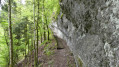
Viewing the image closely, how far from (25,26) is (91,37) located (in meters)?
12.3

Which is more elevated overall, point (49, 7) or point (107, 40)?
point (49, 7)

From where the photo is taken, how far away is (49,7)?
9.48 meters

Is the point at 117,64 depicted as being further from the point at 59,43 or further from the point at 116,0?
the point at 59,43

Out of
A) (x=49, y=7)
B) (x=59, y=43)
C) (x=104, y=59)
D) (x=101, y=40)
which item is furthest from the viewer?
(x=59, y=43)

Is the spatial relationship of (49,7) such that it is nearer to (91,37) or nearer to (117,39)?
(91,37)

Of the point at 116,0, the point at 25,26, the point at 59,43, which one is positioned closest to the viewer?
the point at 116,0

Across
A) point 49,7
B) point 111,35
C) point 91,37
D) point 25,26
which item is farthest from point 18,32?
point 111,35

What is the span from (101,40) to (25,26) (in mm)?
12865

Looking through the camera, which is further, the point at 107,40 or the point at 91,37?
the point at 91,37

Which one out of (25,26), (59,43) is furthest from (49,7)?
(25,26)

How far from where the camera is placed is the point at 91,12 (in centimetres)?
278

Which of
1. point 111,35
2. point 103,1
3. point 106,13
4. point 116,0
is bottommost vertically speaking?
point 111,35

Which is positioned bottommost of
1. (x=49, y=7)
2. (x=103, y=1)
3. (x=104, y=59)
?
(x=104, y=59)

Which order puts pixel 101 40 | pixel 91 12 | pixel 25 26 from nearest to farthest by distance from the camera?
pixel 101 40
pixel 91 12
pixel 25 26
